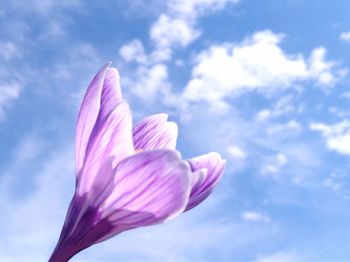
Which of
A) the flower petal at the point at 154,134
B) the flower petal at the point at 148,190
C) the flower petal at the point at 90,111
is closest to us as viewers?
the flower petal at the point at 148,190

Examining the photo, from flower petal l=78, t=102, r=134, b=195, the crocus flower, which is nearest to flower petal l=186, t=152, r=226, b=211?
the crocus flower

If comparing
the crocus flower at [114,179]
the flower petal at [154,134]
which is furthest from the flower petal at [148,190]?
the flower petal at [154,134]

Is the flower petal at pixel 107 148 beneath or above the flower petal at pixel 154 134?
beneath

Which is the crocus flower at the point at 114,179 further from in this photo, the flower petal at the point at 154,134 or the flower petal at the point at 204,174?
the flower petal at the point at 154,134

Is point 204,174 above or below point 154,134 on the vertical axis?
below

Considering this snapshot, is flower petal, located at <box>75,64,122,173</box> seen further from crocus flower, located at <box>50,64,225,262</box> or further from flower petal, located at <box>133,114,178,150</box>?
flower petal, located at <box>133,114,178,150</box>

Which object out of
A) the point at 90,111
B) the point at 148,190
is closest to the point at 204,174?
the point at 148,190

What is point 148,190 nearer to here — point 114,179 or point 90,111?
point 114,179

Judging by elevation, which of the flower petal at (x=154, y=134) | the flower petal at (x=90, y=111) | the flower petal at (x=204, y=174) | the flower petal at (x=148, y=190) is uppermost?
the flower petal at (x=154, y=134)
